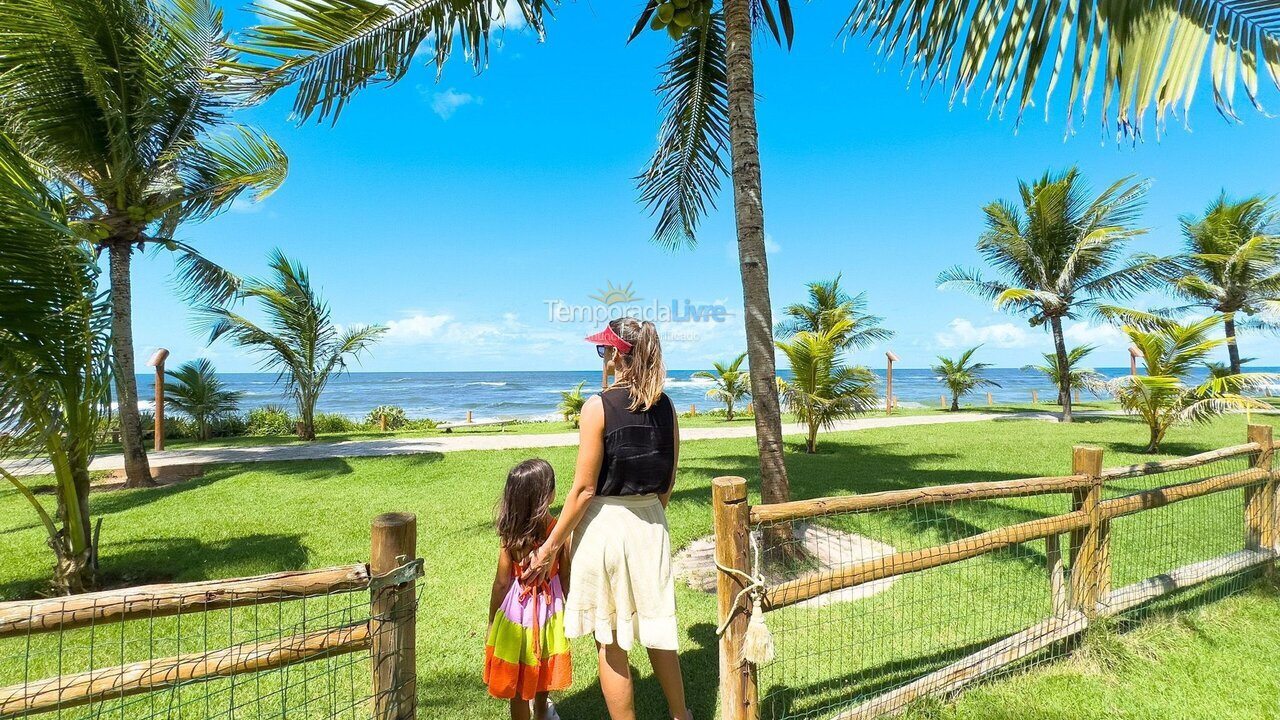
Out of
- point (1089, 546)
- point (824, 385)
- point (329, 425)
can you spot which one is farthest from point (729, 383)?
point (1089, 546)

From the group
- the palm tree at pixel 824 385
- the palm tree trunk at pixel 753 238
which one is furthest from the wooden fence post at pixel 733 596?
the palm tree at pixel 824 385

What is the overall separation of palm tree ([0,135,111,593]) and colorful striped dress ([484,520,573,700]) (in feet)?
9.31

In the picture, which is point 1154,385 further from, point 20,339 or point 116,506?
point 116,506

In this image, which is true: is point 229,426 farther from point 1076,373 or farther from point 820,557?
point 1076,373

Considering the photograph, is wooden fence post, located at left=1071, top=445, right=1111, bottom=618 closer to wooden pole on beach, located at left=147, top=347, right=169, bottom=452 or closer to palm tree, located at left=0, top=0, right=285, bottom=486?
palm tree, located at left=0, top=0, right=285, bottom=486

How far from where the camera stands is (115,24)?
6.19m

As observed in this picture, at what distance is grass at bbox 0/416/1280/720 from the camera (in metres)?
2.76

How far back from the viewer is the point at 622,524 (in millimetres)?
2059

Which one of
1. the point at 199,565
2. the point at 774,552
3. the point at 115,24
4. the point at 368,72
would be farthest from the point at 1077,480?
the point at 115,24

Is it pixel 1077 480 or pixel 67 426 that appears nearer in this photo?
pixel 1077 480

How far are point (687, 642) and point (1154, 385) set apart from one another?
10.6 metres

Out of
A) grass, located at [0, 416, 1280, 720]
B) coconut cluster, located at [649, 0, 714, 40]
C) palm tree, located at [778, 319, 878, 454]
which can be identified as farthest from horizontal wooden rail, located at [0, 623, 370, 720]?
palm tree, located at [778, 319, 878, 454]

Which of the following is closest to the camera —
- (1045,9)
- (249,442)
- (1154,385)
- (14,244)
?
(1045,9)

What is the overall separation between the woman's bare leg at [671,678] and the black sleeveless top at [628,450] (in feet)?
2.27
